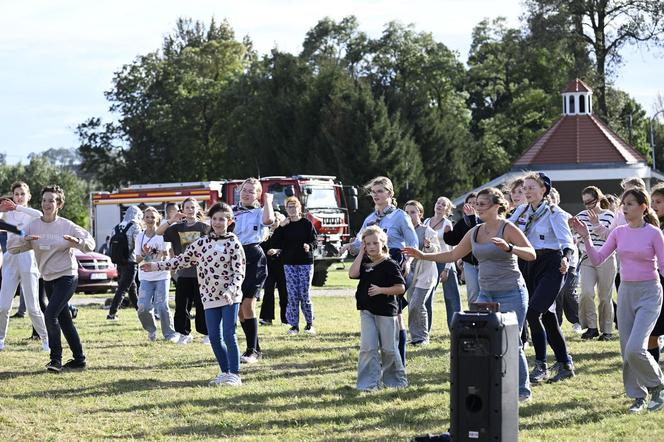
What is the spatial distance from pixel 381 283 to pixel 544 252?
154cm

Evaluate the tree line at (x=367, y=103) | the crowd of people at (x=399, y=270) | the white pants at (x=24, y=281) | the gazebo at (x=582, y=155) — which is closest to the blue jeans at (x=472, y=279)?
the crowd of people at (x=399, y=270)

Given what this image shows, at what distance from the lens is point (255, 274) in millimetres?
12617

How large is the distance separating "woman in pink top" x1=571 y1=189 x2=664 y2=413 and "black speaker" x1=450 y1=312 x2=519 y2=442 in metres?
1.99

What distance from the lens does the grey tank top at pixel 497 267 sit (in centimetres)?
920

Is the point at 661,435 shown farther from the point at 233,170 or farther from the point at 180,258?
the point at 233,170

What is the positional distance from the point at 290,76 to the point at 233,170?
6613mm

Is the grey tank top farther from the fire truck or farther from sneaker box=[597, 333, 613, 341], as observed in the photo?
the fire truck

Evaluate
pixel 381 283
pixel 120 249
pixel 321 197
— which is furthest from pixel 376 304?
pixel 321 197

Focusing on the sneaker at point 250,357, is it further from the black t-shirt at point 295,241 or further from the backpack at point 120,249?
the backpack at point 120,249

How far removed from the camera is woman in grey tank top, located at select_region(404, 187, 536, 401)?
9.15 metres

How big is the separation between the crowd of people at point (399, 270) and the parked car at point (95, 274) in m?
9.27

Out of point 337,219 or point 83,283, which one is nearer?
point 83,283

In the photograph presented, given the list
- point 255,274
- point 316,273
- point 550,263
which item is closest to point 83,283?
point 316,273

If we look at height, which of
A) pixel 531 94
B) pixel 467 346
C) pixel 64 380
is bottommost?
pixel 64 380
